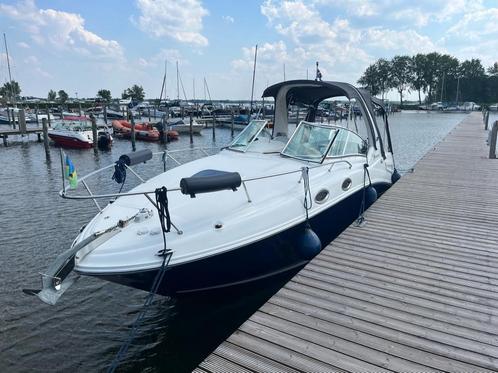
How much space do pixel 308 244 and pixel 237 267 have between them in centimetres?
111

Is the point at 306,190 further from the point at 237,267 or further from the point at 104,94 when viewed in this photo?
the point at 104,94

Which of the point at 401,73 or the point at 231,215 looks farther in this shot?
the point at 401,73

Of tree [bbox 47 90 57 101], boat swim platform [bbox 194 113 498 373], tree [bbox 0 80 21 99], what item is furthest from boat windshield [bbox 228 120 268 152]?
tree [bbox 47 90 57 101]

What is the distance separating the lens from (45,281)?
4.17 meters

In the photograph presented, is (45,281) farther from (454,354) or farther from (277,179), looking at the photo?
(454,354)

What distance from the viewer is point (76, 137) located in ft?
82.9

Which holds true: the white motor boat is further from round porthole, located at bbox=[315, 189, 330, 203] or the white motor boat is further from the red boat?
the red boat

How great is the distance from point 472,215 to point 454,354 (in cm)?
460

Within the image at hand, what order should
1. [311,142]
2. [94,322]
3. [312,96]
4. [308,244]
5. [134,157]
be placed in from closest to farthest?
[308,244] → [94,322] → [134,157] → [311,142] → [312,96]

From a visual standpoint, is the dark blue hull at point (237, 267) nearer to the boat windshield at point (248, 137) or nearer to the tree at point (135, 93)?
the boat windshield at point (248, 137)

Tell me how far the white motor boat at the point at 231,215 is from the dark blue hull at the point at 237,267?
0.05 ft

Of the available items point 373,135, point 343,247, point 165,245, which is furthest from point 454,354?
point 373,135

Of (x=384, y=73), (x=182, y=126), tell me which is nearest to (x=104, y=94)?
(x=182, y=126)

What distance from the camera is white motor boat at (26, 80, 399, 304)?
14.5 ft
